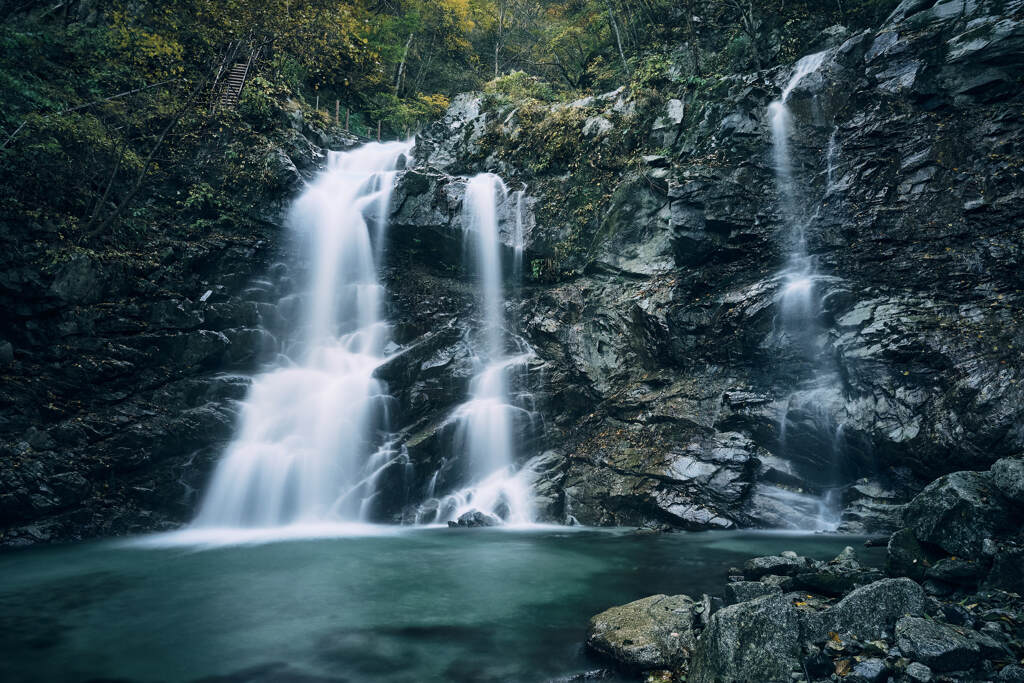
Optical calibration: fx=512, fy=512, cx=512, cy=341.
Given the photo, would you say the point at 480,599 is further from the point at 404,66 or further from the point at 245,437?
the point at 404,66

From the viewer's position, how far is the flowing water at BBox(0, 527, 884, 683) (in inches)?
187

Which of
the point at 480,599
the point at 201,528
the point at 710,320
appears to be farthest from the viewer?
the point at 710,320

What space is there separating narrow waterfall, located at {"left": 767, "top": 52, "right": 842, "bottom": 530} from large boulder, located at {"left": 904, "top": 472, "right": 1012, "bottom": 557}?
417 centimetres

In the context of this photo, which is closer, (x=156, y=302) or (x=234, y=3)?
(x=156, y=302)

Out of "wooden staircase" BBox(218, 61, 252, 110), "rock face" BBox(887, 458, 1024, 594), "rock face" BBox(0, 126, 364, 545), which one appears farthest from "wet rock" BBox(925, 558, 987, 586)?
"wooden staircase" BBox(218, 61, 252, 110)

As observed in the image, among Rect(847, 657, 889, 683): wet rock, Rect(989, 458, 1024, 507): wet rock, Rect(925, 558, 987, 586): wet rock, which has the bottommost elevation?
Rect(847, 657, 889, 683): wet rock

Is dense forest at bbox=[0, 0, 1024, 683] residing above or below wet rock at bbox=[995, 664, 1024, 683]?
above

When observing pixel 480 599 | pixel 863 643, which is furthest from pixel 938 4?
pixel 480 599

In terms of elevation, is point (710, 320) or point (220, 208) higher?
point (220, 208)

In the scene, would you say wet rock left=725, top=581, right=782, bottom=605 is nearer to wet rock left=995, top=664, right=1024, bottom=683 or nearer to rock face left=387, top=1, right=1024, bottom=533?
wet rock left=995, top=664, right=1024, bottom=683

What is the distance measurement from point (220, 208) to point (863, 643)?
56.4 feet

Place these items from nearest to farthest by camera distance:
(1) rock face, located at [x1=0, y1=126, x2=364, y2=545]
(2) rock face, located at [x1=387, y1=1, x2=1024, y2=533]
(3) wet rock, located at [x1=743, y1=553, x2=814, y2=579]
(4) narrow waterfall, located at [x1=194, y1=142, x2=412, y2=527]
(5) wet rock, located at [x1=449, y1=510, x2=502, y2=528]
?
(3) wet rock, located at [x1=743, y1=553, x2=814, y2=579] → (2) rock face, located at [x1=387, y1=1, x2=1024, y2=533] → (1) rock face, located at [x1=0, y1=126, x2=364, y2=545] → (5) wet rock, located at [x1=449, y1=510, x2=502, y2=528] → (4) narrow waterfall, located at [x1=194, y1=142, x2=412, y2=527]

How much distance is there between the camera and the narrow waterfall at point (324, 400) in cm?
1134

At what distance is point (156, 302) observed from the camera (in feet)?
41.3
